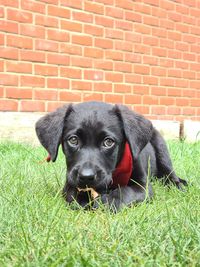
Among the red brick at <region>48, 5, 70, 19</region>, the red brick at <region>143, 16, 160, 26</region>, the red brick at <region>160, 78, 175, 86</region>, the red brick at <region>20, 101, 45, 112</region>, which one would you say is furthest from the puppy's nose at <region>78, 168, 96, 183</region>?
the red brick at <region>160, 78, 175, 86</region>

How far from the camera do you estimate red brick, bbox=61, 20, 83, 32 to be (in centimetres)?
655

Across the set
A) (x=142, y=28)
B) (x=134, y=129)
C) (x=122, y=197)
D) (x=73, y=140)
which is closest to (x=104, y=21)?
(x=142, y=28)

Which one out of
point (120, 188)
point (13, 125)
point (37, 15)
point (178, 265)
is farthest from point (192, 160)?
point (178, 265)

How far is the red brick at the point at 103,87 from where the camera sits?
6954mm

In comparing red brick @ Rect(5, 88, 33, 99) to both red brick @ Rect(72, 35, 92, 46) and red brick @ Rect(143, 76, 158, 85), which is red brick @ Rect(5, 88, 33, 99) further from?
red brick @ Rect(143, 76, 158, 85)

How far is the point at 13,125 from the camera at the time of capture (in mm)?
6109

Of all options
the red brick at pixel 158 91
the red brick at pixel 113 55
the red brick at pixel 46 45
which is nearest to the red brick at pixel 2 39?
the red brick at pixel 46 45

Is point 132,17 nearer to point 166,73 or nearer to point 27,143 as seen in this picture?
point 166,73

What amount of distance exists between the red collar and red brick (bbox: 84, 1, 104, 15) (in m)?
3.87

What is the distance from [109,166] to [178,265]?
1356 mm

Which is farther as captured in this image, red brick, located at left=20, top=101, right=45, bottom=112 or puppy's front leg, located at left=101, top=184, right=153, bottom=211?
red brick, located at left=20, top=101, right=45, bottom=112

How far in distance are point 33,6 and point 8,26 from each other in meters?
0.46

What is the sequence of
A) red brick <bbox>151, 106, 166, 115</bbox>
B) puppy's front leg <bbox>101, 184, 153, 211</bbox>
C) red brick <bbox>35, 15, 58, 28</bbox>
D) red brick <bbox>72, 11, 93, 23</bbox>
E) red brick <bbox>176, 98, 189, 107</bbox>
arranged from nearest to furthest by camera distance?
puppy's front leg <bbox>101, 184, 153, 211</bbox> → red brick <bbox>35, 15, 58, 28</bbox> → red brick <bbox>72, 11, 93, 23</bbox> → red brick <bbox>151, 106, 166, 115</bbox> → red brick <bbox>176, 98, 189, 107</bbox>

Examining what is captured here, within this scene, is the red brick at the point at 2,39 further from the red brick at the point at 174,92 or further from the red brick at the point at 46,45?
the red brick at the point at 174,92
